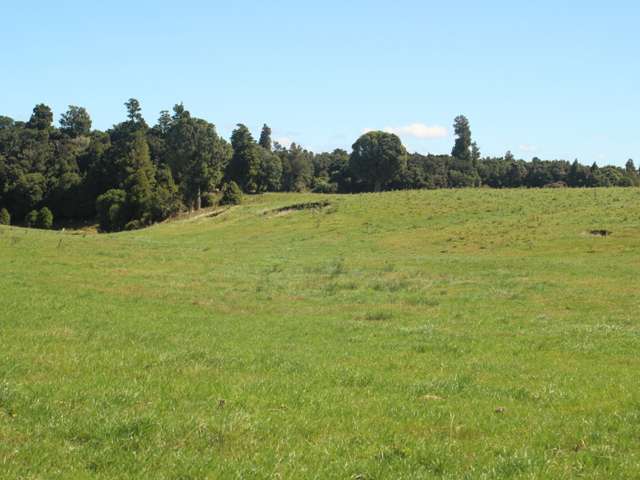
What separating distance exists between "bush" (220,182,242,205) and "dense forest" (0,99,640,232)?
0.19 metres

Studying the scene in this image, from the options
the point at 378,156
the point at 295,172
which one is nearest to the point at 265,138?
the point at 295,172

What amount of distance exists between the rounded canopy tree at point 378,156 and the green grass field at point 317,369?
8376 centimetres

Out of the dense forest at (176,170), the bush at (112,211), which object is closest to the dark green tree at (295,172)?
the dense forest at (176,170)

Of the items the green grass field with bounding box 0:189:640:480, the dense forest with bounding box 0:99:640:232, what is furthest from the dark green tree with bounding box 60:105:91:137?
the green grass field with bounding box 0:189:640:480

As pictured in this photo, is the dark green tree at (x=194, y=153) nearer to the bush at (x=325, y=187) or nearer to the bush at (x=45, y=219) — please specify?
the bush at (x=45, y=219)

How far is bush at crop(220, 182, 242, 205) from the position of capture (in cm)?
10962

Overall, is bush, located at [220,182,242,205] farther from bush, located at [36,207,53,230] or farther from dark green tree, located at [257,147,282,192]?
bush, located at [36,207,53,230]

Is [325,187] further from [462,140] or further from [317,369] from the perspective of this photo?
[317,369]

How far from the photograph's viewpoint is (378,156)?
124750 millimetres

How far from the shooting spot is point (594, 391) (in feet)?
41.4

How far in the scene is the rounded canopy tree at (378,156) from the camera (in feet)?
407

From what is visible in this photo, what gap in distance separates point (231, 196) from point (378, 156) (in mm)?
31482

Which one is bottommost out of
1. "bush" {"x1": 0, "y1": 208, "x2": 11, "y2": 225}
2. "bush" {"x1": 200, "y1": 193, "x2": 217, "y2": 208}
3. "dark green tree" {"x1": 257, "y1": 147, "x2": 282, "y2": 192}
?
"bush" {"x1": 0, "y1": 208, "x2": 11, "y2": 225}

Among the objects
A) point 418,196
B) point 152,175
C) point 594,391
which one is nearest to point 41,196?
point 152,175
